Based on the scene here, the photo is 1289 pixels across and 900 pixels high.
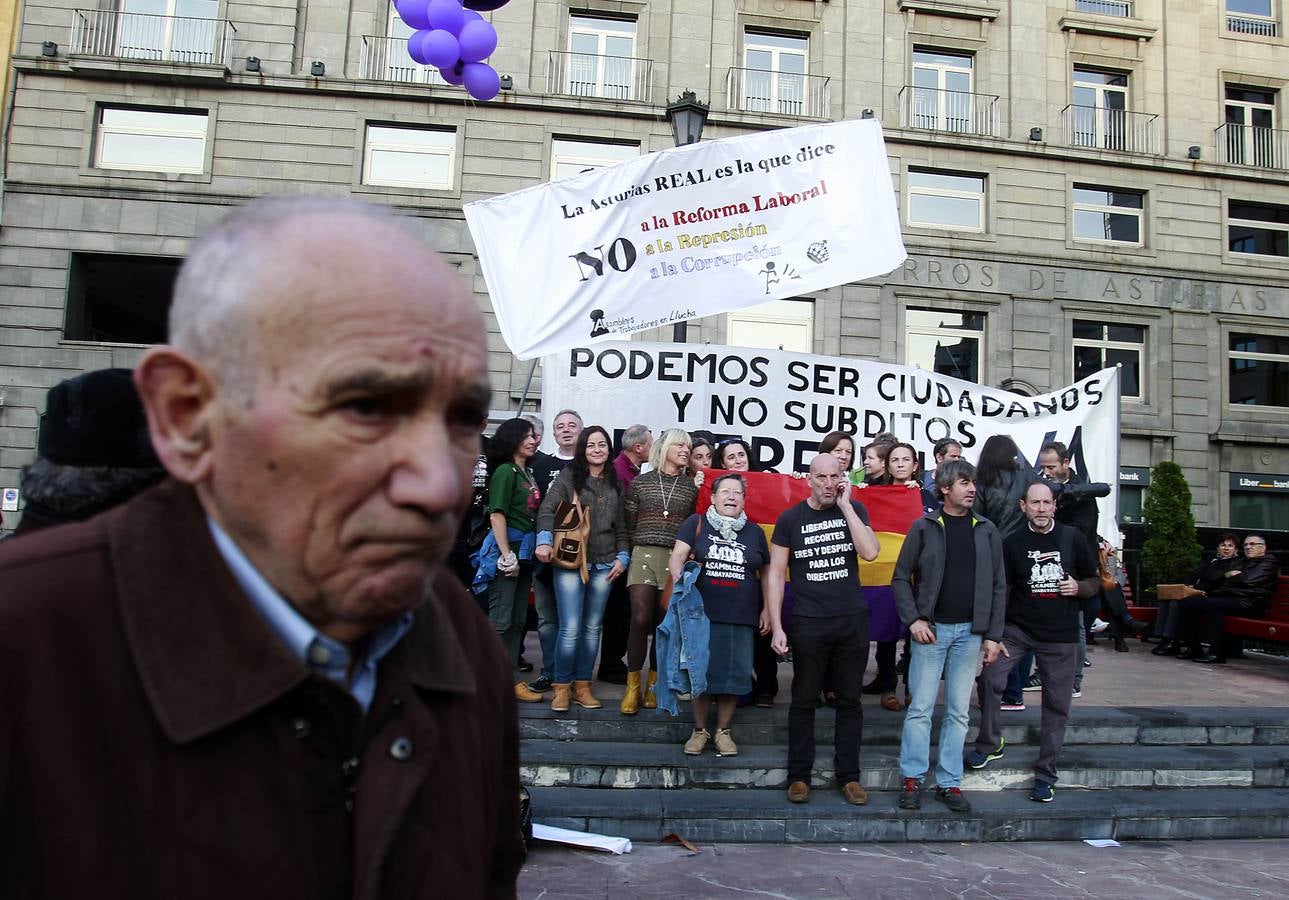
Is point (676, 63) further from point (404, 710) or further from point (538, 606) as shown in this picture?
point (404, 710)

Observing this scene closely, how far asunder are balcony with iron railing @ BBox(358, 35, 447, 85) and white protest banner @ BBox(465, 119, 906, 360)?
14.7 metres

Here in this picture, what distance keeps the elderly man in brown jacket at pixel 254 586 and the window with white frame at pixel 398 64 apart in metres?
21.0

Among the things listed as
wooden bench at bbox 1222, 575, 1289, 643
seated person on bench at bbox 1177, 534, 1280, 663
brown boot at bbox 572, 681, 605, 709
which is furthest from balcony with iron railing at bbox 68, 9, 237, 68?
wooden bench at bbox 1222, 575, 1289, 643

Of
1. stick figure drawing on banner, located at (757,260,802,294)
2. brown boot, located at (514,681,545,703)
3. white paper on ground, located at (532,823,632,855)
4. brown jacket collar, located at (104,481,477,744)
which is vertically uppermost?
stick figure drawing on banner, located at (757,260,802,294)

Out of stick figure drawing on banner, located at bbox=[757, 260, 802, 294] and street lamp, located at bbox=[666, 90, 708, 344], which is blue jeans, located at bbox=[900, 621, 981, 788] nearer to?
stick figure drawing on banner, located at bbox=[757, 260, 802, 294]

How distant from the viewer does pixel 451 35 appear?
747cm

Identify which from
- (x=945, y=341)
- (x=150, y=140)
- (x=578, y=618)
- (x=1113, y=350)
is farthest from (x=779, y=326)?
(x=578, y=618)

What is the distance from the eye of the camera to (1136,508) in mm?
21219

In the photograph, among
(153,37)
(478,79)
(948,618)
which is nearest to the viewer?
(948,618)

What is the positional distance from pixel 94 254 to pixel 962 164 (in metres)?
20.0

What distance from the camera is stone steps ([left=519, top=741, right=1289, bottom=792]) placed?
5.78m

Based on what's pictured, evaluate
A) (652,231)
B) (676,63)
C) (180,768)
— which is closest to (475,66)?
(652,231)

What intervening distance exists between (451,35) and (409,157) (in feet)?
43.6

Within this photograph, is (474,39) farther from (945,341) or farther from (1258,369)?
(1258,369)
